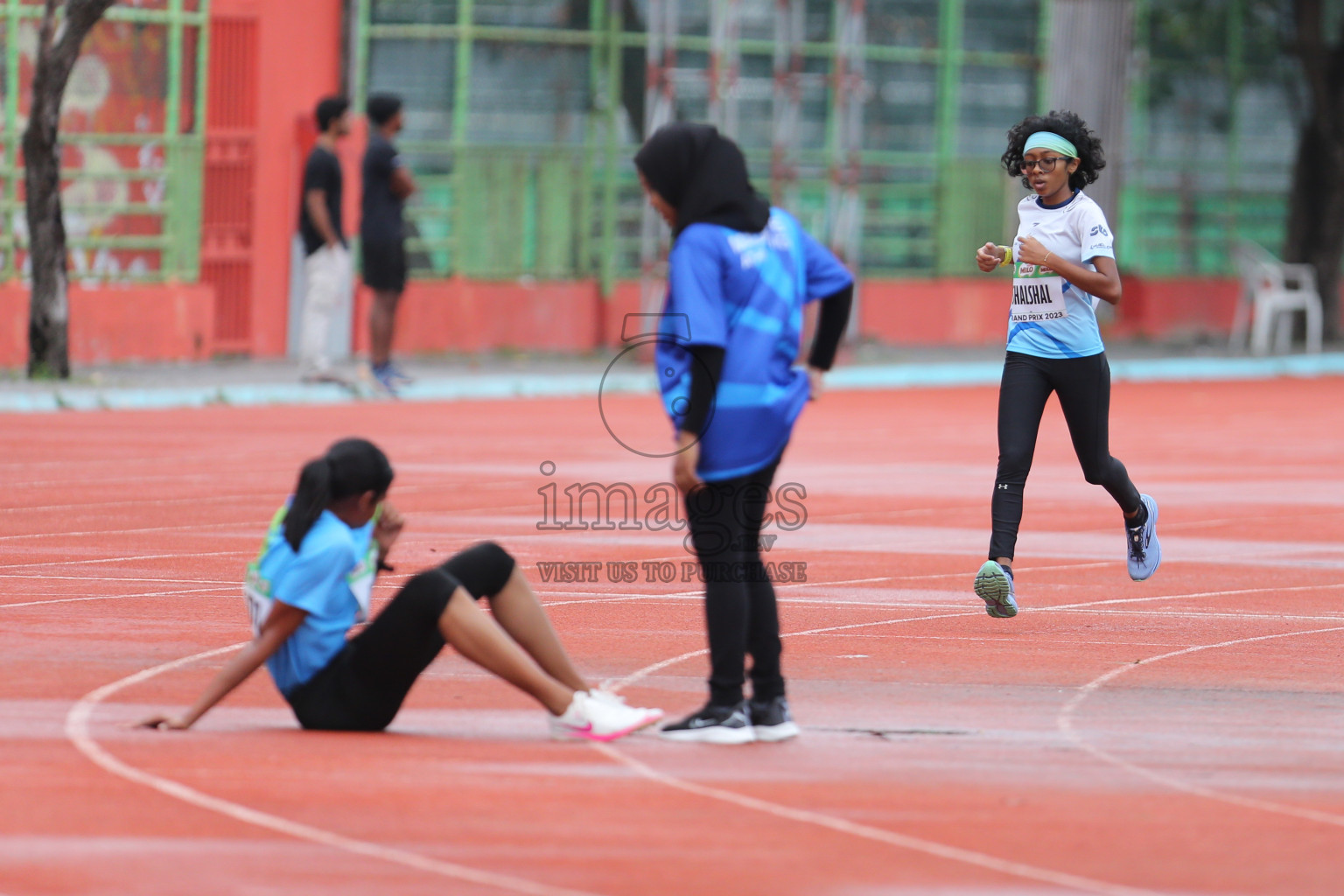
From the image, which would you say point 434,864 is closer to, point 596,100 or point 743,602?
point 743,602

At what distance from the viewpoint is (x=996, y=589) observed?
28.8 ft

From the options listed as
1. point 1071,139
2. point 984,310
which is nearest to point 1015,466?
point 1071,139

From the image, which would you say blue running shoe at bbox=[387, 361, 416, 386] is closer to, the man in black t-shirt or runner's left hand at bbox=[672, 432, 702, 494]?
the man in black t-shirt

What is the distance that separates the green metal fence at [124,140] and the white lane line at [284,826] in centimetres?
1483

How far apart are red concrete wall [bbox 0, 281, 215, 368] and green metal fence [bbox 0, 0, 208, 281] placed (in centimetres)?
21

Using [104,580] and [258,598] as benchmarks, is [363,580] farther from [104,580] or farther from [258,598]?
[104,580]

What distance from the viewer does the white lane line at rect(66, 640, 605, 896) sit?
17.0 feet

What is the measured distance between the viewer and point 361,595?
6555 millimetres

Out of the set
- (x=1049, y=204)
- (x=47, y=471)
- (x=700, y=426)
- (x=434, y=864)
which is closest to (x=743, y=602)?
(x=700, y=426)

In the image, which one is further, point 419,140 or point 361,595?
point 419,140

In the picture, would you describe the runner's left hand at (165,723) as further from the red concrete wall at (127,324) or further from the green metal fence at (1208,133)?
the green metal fence at (1208,133)

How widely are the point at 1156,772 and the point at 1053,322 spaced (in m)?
3.07

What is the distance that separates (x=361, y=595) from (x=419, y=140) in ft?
57.5

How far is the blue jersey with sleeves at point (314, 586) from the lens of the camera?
638 cm
